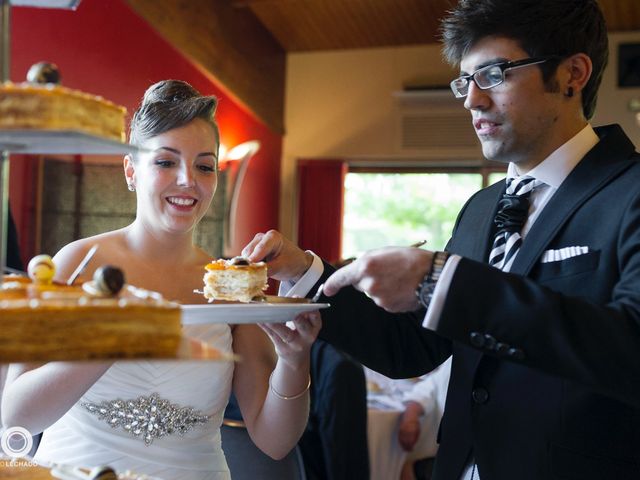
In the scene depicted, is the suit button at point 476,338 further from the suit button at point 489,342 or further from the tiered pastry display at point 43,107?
the tiered pastry display at point 43,107

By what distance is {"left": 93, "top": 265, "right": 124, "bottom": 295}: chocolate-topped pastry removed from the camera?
96cm

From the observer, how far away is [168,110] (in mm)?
2021

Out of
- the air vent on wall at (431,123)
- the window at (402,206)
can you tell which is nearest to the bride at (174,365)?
the air vent on wall at (431,123)

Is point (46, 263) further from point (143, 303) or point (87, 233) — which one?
point (87, 233)

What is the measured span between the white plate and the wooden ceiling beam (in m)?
4.84

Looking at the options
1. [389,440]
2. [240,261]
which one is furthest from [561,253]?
[389,440]

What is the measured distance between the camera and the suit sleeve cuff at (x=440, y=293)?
1.37 meters

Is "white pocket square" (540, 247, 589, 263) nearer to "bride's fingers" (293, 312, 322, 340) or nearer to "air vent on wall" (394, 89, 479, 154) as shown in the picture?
"bride's fingers" (293, 312, 322, 340)

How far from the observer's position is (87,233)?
4.75m

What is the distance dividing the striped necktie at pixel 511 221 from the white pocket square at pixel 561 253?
0.36ft

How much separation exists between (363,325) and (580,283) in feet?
1.88

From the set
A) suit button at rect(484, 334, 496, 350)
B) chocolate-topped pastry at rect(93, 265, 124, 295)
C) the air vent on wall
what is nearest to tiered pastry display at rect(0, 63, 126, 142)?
chocolate-topped pastry at rect(93, 265, 124, 295)

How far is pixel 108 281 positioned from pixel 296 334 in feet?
2.87

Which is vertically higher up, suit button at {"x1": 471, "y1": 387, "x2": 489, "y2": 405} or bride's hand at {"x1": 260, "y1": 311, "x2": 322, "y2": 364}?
bride's hand at {"x1": 260, "y1": 311, "x2": 322, "y2": 364}
